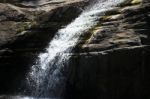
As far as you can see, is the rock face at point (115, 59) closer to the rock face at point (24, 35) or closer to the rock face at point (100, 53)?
the rock face at point (100, 53)

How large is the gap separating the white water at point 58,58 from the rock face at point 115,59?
0.79 m

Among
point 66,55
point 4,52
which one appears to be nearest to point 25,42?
point 4,52

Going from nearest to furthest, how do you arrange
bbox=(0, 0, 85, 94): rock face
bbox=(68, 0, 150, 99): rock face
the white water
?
bbox=(68, 0, 150, 99): rock face < the white water < bbox=(0, 0, 85, 94): rock face

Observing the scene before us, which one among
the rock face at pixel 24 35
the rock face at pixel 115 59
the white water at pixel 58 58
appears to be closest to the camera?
the rock face at pixel 115 59

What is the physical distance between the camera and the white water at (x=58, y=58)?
65.6ft

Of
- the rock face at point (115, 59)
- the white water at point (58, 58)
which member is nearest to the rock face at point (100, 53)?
the rock face at point (115, 59)

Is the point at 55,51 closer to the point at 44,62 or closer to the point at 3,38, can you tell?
the point at 44,62

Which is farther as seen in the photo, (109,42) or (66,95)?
(66,95)

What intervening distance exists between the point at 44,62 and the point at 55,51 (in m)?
0.91

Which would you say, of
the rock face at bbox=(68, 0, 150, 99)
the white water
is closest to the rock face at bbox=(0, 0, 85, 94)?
the white water

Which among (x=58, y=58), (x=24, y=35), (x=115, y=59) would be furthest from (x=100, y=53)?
(x=24, y=35)

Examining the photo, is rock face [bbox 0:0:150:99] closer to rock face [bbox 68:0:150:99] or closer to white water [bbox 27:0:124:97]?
rock face [bbox 68:0:150:99]

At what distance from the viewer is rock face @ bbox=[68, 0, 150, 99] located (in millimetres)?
17234

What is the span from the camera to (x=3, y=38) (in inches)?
936
